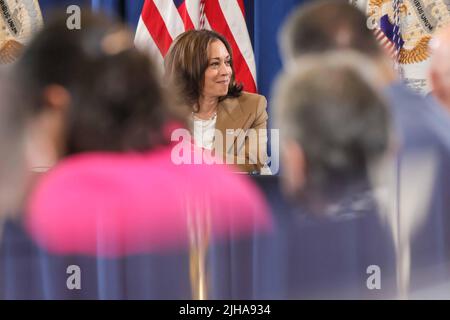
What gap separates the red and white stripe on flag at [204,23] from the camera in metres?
1.83

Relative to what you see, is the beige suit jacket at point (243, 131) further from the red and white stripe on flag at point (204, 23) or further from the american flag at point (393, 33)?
the american flag at point (393, 33)

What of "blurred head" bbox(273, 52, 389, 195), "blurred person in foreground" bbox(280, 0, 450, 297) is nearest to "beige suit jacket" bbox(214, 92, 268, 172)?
"blurred head" bbox(273, 52, 389, 195)

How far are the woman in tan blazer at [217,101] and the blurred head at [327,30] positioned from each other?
0.17 metres

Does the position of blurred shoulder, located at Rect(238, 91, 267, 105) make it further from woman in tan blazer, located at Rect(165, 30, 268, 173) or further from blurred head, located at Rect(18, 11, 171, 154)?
blurred head, located at Rect(18, 11, 171, 154)

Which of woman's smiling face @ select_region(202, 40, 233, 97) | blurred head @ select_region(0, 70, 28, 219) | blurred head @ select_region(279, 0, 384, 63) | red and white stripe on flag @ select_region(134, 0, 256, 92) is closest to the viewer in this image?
blurred head @ select_region(0, 70, 28, 219)

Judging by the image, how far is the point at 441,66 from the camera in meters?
1.67

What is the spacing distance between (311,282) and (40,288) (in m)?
0.67

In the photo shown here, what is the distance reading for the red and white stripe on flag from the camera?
1.83 m

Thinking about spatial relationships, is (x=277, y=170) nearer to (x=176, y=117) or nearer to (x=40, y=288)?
(x=176, y=117)

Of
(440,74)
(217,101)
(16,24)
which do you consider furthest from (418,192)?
(16,24)

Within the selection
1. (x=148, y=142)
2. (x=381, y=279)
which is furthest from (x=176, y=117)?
(x=381, y=279)

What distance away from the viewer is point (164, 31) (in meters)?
1.85

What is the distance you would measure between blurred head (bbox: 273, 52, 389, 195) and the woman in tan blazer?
0.15 meters

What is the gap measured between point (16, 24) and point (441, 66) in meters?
1.15
